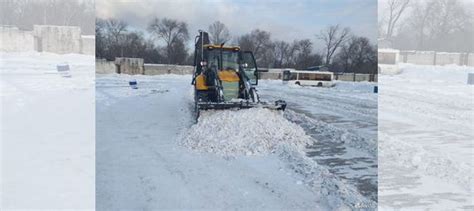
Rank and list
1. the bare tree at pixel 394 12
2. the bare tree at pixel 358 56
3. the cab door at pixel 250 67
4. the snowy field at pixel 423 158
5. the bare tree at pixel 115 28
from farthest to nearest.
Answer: the cab door at pixel 250 67 < the snowy field at pixel 423 158 < the bare tree at pixel 358 56 < the bare tree at pixel 115 28 < the bare tree at pixel 394 12

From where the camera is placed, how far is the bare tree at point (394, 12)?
1.70 m

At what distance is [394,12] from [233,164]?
148 cm

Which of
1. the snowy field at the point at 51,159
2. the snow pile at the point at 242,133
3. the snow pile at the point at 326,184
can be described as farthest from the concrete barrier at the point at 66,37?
the snow pile at the point at 326,184

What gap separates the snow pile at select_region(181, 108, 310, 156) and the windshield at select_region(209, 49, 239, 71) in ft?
3.98

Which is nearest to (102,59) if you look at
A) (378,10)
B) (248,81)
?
(378,10)

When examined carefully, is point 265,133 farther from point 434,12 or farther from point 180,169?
point 434,12

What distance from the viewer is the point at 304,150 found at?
10.6 feet

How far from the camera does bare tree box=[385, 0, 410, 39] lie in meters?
1.70

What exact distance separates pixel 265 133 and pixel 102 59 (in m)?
1.67

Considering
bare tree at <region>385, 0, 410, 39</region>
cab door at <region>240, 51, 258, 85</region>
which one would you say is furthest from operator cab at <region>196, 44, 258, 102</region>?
bare tree at <region>385, 0, 410, 39</region>

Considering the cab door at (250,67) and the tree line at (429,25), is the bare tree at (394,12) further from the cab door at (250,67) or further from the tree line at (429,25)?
the cab door at (250,67)

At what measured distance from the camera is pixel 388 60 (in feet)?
6.50

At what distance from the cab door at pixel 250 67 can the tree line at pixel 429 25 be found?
205 centimetres

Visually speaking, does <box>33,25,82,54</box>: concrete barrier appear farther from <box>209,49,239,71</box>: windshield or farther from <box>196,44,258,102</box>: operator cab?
<box>209,49,239,71</box>: windshield
